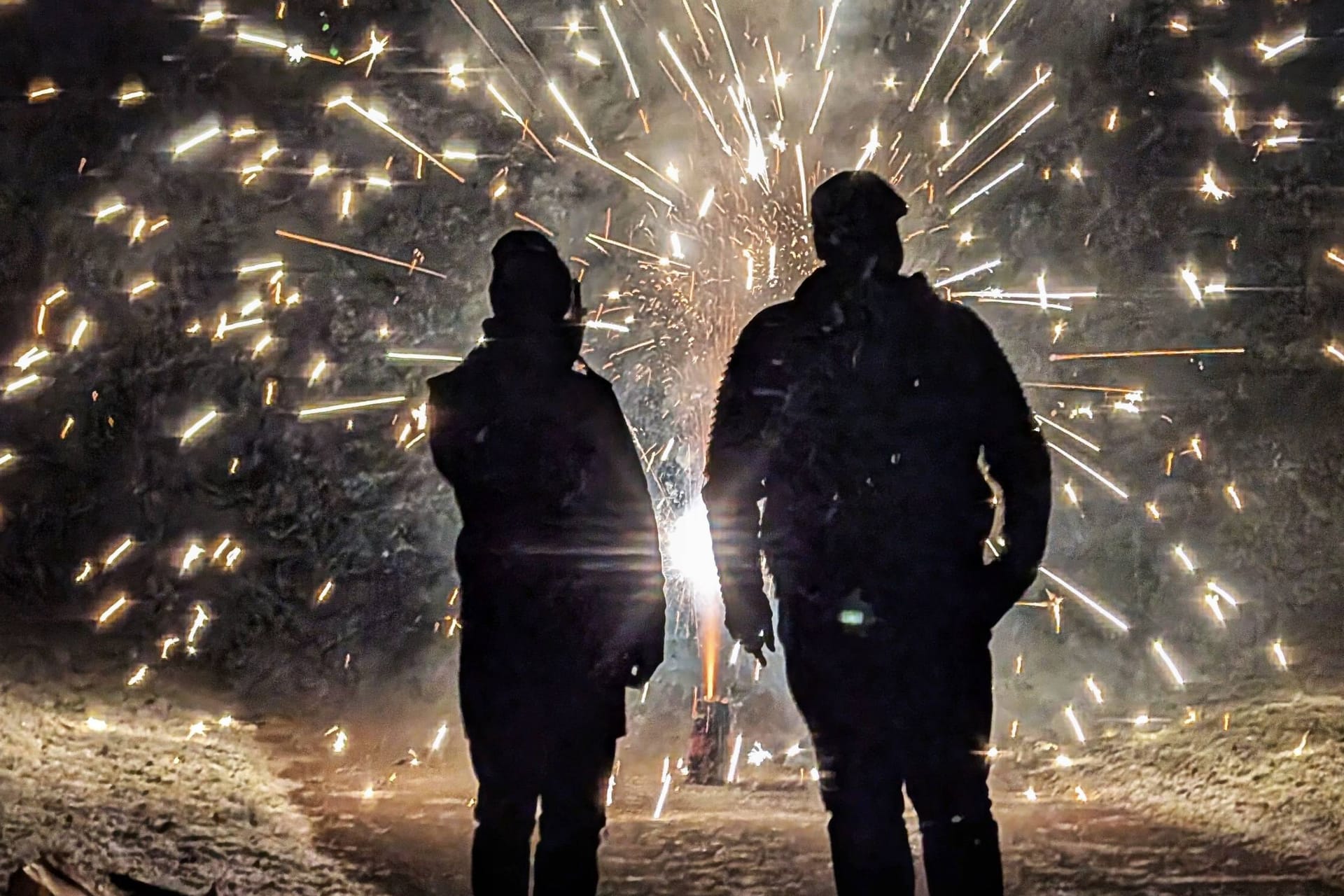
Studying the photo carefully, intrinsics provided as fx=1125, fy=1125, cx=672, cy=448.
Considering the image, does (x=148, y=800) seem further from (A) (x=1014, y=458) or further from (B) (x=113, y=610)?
(A) (x=1014, y=458)

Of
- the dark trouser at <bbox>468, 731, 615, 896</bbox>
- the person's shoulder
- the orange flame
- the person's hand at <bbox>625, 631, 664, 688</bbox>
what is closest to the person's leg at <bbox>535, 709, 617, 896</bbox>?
the dark trouser at <bbox>468, 731, 615, 896</bbox>

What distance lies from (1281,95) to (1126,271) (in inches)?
34.4

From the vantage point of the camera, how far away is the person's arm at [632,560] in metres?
2.60

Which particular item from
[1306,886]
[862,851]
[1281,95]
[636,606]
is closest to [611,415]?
[636,606]

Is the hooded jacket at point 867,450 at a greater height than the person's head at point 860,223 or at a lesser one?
lesser

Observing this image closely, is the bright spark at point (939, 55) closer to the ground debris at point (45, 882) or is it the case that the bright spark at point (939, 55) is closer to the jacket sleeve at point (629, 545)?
the jacket sleeve at point (629, 545)

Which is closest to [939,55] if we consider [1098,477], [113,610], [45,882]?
[1098,477]

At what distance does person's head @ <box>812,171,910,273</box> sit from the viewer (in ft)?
8.37

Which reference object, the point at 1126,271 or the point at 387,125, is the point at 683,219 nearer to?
the point at 387,125

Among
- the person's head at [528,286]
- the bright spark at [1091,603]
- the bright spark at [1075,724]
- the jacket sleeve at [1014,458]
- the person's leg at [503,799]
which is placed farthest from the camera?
the bright spark at [1091,603]

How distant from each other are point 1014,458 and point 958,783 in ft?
2.36

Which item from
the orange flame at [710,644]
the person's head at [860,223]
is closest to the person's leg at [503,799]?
the person's head at [860,223]

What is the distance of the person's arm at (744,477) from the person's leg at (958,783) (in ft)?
1.35

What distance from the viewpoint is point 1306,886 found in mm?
3014
